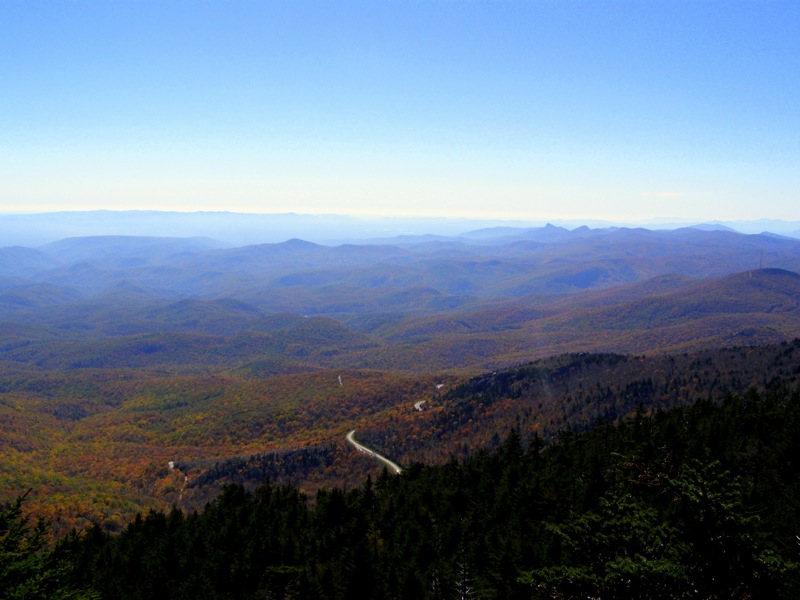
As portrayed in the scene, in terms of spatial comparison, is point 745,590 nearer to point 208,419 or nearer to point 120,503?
point 120,503

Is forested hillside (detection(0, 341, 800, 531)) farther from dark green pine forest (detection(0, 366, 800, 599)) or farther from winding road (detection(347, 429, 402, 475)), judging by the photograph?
dark green pine forest (detection(0, 366, 800, 599))

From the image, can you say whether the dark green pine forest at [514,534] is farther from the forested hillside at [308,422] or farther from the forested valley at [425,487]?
the forested hillside at [308,422]

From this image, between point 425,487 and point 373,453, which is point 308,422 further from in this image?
point 425,487

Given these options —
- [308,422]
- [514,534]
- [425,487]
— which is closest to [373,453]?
[308,422]

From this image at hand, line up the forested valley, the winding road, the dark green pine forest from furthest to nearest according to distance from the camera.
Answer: the winding road < the forested valley < the dark green pine forest

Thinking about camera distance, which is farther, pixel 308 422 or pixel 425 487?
pixel 308 422

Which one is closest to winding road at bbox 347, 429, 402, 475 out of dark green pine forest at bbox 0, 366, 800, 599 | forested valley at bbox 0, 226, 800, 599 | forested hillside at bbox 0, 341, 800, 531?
forested valley at bbox 0, 226, 800, 599

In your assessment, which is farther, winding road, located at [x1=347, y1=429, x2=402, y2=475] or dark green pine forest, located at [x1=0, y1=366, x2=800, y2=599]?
winding road, located at [x1=347, y1=429, x2=402, y2=475]

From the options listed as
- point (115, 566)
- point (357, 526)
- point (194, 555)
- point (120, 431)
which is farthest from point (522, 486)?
point (120, 431)

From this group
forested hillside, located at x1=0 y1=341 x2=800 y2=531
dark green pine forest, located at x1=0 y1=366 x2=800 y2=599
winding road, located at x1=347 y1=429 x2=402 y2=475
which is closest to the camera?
dark green pine forest, located at x1=0 y1=366 x2=800 y2=599

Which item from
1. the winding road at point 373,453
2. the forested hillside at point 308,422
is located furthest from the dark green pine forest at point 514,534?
the forested hillside at point 308,422
